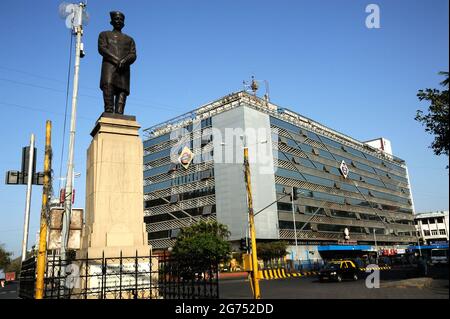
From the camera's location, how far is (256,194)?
6131 centimetres

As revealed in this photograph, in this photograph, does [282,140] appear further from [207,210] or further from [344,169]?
[344,169]

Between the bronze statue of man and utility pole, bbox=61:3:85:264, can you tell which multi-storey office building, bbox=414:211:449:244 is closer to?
utility pole, bbox=61:3:85:264

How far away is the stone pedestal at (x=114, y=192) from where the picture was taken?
12.9 m

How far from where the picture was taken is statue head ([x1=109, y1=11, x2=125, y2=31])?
15.1 m

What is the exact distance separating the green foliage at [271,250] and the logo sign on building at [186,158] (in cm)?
2117

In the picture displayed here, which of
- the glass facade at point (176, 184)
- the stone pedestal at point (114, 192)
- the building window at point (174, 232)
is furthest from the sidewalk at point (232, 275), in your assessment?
the stone pedestal at point (114, 192)

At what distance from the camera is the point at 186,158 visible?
7056cm

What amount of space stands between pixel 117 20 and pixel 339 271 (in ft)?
77.0

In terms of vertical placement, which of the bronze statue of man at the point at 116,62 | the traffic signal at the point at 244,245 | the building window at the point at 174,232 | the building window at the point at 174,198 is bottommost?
the traffic signal at the point at 244,245

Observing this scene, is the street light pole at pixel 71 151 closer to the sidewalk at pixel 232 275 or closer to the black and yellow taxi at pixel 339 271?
the black and yellow taxi at pixel 339 271

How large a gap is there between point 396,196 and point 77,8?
107395 mm

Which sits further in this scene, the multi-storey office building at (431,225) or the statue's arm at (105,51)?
the multi-storey office building at (431,225)
